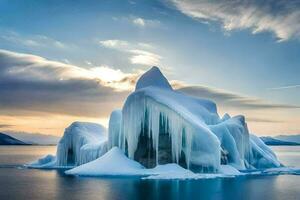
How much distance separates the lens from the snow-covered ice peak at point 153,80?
71125mm

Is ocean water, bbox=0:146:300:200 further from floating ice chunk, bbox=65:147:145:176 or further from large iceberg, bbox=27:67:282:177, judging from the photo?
large iceberg, bbox=27:67:282:177

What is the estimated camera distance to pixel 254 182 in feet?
186

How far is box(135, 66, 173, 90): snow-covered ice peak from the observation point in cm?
7112

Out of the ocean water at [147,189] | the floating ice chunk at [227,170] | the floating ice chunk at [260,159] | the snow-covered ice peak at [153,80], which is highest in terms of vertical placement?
the snow-covered ice peak at [153,80]

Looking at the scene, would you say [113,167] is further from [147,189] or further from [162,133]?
[147,189]

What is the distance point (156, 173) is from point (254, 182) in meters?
12.5

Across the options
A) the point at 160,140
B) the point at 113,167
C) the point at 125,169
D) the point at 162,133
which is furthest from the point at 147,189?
the point at 162,133

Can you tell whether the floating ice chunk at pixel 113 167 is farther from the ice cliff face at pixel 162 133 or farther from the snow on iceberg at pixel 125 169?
the ice cliff face at pixel 162 133

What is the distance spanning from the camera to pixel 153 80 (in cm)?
7156

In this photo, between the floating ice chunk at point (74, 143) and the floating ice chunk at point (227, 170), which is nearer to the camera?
the floating ice chunk at point (227, 170)

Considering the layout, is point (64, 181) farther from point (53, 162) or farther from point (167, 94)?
point (53, 162)

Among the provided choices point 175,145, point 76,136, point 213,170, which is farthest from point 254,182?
point 76,136

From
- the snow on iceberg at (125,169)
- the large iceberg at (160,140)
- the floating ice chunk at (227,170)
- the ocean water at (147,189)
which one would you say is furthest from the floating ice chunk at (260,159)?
the snow on iceberg at (125,169)

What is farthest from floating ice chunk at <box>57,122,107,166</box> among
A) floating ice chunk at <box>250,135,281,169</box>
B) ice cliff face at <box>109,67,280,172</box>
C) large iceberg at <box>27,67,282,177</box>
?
floating ice chunk at <box>250,135,281,169</box>
